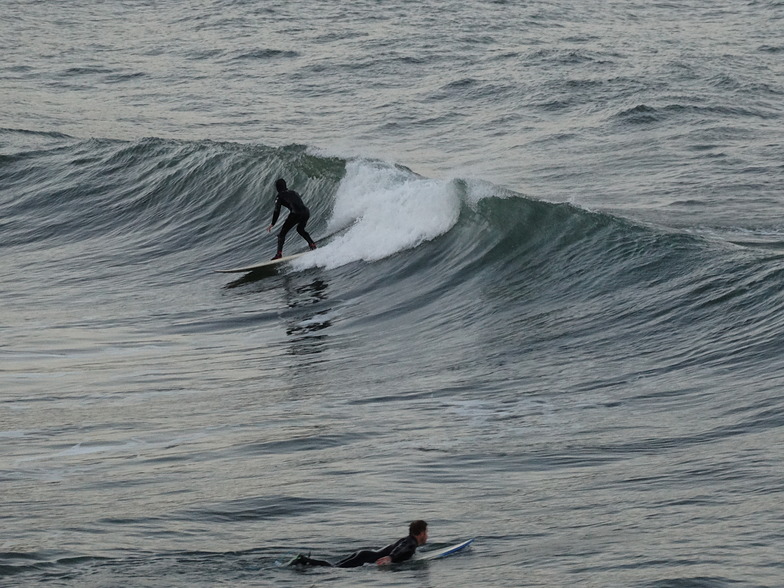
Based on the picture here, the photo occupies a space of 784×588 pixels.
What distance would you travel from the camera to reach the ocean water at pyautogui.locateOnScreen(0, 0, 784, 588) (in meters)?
9.95

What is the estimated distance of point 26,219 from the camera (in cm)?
2786

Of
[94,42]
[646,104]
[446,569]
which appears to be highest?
[94,42]

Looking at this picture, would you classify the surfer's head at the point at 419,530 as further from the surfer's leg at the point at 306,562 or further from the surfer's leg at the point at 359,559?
the surfer's leg at the point at 306,562

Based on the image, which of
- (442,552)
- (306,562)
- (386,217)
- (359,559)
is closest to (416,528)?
(442,552)

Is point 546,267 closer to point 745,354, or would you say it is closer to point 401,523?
point 745,354

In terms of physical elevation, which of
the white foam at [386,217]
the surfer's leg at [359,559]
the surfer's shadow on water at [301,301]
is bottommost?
the surfer's leg at [359,559]

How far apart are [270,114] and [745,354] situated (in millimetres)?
23025

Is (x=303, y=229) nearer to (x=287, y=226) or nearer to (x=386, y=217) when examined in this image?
(x=287, y=226)

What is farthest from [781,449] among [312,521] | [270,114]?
[270,114]

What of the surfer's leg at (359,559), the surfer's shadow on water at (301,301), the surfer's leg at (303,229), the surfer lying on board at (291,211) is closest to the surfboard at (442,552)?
the surfer's leg at (359,559)

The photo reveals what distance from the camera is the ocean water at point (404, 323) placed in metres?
9.95

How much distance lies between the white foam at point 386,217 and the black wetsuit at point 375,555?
474 inches

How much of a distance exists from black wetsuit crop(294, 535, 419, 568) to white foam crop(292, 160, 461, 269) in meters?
12.0

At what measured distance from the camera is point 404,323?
58.3ft
